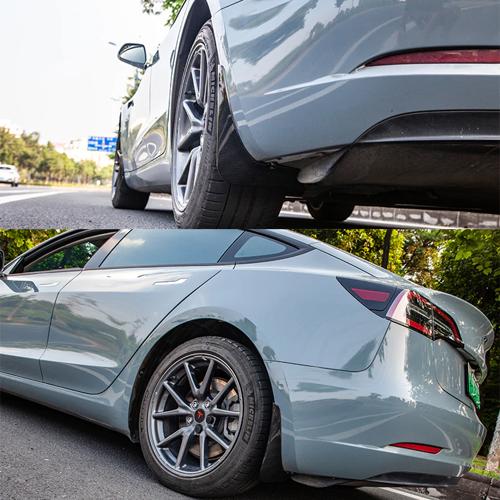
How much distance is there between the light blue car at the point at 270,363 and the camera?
2.30 meters

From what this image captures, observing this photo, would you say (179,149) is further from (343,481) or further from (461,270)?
(343,481)

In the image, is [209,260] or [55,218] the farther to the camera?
[55,218]

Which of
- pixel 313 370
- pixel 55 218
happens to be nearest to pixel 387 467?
pixel 313 370

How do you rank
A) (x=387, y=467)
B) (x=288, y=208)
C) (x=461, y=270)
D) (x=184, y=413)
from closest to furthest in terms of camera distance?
(x=387, y=467)
(x=184, y=413)
(x=461, y=270)
(x=288, y=208)

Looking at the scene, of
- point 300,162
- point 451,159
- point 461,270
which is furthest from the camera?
point 461,270

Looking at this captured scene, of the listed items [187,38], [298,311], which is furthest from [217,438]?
[187,38]

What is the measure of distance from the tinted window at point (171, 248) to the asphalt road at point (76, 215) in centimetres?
15

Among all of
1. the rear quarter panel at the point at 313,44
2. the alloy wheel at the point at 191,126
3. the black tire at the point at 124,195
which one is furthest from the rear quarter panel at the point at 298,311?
the black tire at the point at 124,195

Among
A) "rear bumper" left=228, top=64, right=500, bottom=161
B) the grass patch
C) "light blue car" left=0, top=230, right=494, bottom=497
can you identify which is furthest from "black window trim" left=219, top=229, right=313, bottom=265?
the grass patch

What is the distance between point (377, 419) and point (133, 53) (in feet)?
5.81

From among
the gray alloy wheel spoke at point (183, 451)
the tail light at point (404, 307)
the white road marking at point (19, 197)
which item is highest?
the white road marking at point (19, 197)

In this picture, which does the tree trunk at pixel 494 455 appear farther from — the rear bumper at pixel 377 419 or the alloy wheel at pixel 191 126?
the alloy wheel at pixel 191 126

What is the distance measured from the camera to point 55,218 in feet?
11.0

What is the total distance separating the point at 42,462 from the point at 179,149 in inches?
61.4
